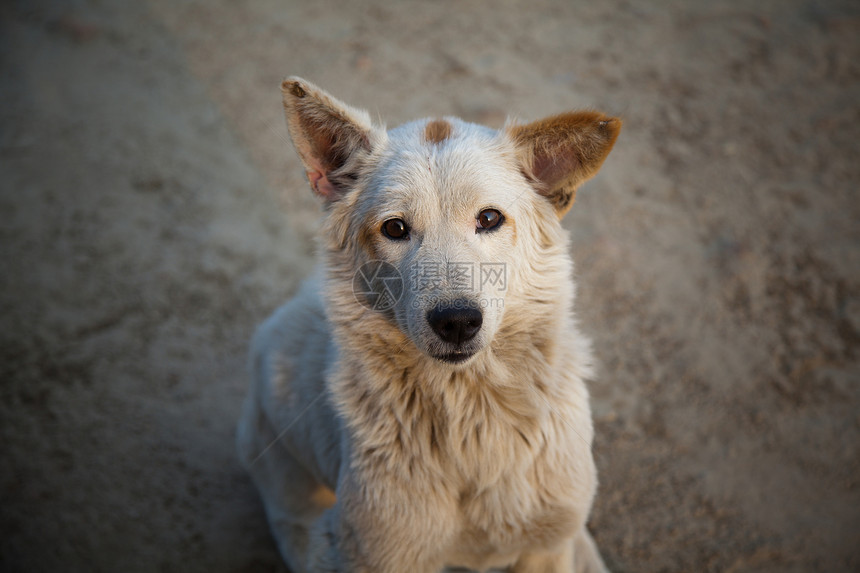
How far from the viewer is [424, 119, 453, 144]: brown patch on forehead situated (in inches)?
97.4

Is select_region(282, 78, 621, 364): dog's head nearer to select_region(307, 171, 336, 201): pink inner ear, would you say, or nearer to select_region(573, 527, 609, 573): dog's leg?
select_region(307, 171, 336, 201): pink inner ear

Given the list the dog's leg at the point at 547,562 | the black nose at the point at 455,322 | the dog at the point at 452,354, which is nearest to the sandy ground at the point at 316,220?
the dog's leg at the point at 547,562

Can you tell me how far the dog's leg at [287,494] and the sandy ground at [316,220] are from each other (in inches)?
9.4

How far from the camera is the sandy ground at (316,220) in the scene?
11.7 feet

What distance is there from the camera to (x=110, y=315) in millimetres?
4660

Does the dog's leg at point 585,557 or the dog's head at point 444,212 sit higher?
the dog's head at point 444,212

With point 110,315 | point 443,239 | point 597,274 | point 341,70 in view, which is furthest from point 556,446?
point 341,70

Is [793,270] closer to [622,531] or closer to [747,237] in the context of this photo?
[747,237]

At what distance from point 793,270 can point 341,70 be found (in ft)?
15.6

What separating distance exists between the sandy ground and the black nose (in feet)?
6.64

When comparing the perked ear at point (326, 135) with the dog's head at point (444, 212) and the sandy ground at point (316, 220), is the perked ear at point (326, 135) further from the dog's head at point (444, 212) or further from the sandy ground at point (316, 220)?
the sandy ground at point (316, 220)

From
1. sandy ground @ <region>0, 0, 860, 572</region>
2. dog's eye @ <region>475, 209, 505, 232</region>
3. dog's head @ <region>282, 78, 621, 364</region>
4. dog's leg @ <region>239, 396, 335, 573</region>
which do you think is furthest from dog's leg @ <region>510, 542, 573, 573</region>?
dog's eye @ <region>475, 209, 505, 232</region>

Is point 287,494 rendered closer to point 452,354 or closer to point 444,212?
point 452,354
